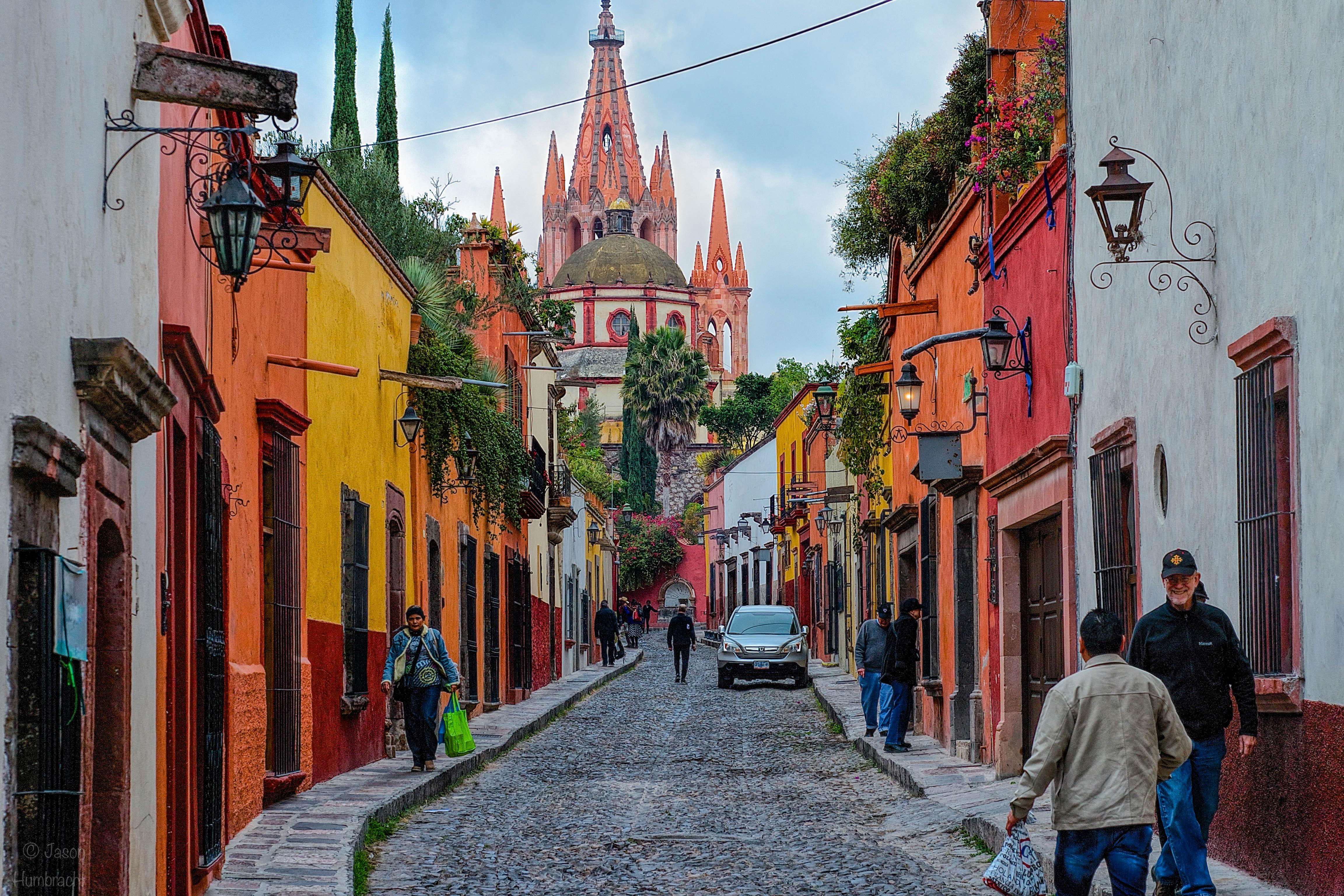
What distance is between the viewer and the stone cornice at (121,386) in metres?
6.27

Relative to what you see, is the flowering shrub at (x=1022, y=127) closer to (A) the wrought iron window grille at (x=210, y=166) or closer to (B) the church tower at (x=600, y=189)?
(A) the wrought iron window grille at (x=210, y=166)

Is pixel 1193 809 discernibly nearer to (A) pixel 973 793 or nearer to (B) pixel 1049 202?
(A) pixel 973 793

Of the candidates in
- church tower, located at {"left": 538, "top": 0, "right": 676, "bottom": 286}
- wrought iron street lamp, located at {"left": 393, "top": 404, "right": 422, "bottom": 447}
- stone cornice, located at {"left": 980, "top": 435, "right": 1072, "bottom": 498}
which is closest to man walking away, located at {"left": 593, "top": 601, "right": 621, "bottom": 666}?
wrought iron street lamp, located at {"left": 393, "top": 404, "right": 422, "bottom": 447}

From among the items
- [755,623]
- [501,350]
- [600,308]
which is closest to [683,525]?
[600,308]

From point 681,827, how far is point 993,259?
5856 millimetres

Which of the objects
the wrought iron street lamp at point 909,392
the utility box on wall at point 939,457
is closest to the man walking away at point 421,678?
the wrought iron street lamp at point 909,392

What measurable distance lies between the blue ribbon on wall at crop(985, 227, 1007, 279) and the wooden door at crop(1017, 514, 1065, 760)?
2.24 m

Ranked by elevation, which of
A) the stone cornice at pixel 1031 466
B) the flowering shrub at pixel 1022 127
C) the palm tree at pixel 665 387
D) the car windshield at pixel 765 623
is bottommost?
the car windshield at pixel 765 623

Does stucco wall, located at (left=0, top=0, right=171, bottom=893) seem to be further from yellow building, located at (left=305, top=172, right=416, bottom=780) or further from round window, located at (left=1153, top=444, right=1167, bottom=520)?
round window, located at (left=1153, top=444, right=1167, bottom=520)

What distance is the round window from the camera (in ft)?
32.7

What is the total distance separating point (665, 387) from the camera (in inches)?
3408

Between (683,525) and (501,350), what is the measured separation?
190 feet

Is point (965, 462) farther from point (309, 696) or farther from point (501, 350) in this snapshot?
point (501, 350)

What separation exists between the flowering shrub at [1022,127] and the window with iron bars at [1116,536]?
360 cm
